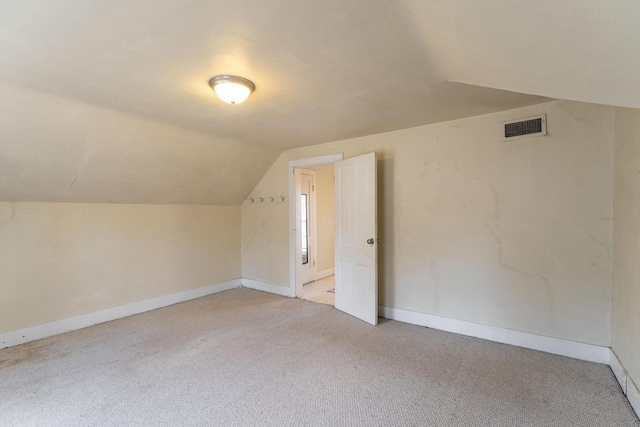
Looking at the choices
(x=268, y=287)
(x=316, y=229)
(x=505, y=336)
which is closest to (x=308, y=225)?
(x=316, y=229)

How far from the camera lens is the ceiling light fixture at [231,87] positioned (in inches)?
84.9

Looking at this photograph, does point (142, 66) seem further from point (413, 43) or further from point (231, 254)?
point (231, 254)

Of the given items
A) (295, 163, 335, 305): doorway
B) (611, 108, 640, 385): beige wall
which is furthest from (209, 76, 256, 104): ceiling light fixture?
(295, 163, 335, 305): doorway

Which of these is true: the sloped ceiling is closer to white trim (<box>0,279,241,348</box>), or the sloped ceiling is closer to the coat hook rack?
the coat hook rack

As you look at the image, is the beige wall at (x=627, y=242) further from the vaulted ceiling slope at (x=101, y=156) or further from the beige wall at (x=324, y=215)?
the beige wall at (x=324, y=215)

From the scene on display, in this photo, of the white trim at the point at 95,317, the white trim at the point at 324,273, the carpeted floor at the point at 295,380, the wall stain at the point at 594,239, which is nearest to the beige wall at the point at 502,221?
the wall stain at the point at 594,239

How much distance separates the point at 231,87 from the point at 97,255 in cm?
291

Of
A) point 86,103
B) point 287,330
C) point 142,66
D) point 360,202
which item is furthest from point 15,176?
point 360,202


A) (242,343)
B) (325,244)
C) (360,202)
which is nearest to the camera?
(242,343)

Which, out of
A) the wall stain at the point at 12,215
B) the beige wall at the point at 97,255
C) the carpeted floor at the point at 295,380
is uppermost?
the wall stain at the point at 12,215

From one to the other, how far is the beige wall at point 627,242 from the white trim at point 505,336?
20cm

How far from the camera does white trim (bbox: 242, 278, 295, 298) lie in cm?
466

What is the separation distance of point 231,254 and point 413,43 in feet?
14.3

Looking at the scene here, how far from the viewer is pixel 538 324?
2758 millimetres
